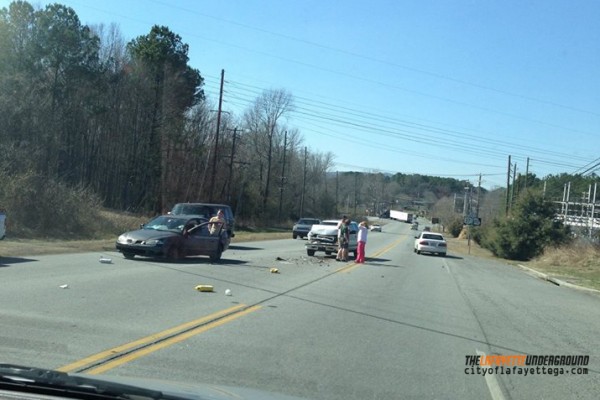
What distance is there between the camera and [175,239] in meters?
19.3

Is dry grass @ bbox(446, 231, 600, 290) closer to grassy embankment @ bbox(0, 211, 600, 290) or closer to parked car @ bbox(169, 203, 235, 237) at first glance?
grassy embankment @ bbox(0, 211, 600, 290)

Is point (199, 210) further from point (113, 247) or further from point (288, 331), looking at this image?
point (288, 331)

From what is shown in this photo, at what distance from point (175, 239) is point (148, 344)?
12.0m

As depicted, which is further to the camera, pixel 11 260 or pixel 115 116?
pixel 115 116

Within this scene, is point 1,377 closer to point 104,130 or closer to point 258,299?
point 258,299

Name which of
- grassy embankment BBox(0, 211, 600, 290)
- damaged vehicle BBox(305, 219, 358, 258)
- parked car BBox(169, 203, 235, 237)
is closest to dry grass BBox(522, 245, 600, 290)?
grassy embankment BBox(0, 211, 600, 290)

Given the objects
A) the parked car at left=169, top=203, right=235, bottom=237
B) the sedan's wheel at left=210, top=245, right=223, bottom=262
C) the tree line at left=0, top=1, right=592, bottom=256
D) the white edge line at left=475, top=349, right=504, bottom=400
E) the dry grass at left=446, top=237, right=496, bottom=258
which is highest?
the tree line at left=0, top=1, right=592, bottom=256

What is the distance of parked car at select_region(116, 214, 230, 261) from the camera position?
18828 mm

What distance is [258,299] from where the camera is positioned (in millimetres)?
12117

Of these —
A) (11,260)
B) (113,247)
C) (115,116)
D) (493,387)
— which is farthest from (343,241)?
(115,116)

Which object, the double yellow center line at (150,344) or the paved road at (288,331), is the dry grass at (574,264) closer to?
the paved road at (288,331)

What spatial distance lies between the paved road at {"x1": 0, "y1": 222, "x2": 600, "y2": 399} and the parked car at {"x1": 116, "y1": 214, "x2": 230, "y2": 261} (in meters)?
2.11

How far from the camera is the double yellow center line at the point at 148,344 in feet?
20.7

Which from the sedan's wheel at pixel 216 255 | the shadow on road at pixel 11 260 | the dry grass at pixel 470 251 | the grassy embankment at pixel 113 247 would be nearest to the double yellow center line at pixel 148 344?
the shadow on road at pixel 11 260
